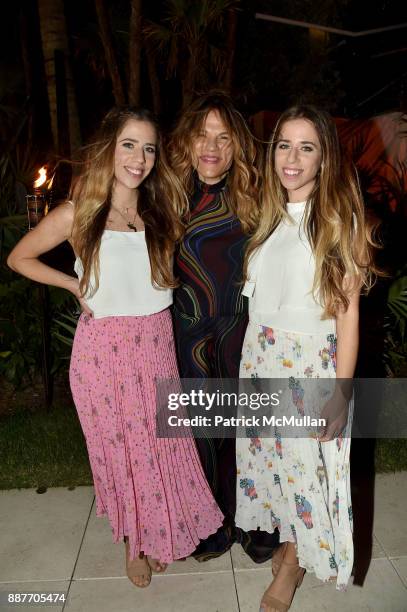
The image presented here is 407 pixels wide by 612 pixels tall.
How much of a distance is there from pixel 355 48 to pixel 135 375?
1300 centimetres

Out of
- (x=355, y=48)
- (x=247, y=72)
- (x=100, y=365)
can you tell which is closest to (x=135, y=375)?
(x=100, y=365)

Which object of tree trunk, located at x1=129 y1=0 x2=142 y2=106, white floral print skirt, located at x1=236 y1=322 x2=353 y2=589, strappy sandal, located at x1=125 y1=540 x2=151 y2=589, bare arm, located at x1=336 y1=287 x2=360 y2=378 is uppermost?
tree trunk, located at x1=129 y1=0 x2=142 y2=106

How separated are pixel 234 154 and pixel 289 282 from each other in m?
0.79

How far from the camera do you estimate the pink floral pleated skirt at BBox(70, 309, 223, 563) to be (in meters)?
2.41

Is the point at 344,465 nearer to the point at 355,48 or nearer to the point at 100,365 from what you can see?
the point at 100,365

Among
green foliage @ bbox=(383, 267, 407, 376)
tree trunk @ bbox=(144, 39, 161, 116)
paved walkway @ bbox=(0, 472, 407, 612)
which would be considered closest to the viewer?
paved walkway @ bbox=(0, 472, 407, 612)

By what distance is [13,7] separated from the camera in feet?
38.4

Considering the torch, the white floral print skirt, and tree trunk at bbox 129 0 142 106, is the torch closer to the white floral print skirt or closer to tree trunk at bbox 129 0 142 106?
the white floral print skirt

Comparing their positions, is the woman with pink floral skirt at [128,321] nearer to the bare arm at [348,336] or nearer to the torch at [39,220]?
the bare arm at [348,336]

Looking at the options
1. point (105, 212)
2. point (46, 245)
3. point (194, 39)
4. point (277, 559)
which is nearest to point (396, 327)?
point (277, 559)

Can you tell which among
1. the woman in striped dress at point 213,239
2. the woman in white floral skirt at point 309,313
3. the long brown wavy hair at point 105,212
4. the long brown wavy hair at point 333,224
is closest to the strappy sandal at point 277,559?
the woman in striped dress at point 213,239

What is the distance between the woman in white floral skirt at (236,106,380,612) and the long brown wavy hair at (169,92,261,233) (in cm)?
30

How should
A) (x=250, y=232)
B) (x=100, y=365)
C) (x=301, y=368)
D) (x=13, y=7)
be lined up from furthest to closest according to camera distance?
(x=13, y=7) < (x=250, y=232) < (x=100, y=365) < (x=301, y=368)

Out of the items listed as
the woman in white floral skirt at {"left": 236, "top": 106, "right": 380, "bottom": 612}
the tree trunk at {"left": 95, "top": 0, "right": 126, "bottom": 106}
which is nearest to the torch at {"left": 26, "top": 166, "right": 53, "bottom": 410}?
the woman in white floral skirt at {"left": 236, "top": 106, "right": 380, "bottom": 612}
